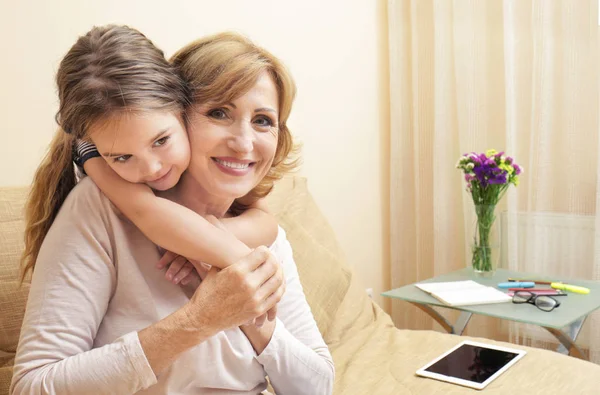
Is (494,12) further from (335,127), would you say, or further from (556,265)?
(556,265)

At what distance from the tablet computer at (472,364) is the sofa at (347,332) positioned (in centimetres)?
2

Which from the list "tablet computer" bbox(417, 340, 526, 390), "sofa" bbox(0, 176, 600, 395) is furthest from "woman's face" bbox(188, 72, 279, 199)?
"tablet computer" bbox(417, 340, 526, 390)

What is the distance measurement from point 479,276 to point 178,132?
180 centimetres

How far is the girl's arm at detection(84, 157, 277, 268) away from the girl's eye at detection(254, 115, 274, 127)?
22cm

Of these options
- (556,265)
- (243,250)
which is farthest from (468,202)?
(243,250)

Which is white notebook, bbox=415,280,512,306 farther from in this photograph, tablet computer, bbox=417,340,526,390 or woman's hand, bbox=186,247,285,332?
woman's hand, bbox=186,247,285,332

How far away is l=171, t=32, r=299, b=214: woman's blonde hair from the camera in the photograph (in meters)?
1.15

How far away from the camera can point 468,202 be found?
3.00m

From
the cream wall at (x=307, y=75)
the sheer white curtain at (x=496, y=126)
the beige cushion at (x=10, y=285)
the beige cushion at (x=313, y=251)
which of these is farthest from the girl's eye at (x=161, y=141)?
the sheer white curtain at (x=496, y=126)

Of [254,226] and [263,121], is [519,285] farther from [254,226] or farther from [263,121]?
[263,121]

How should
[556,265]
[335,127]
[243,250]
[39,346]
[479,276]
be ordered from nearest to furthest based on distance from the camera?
[39,346], [243,250], [479,276], [556,265], [335,127]

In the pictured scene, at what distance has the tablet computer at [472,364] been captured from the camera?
1737 mm

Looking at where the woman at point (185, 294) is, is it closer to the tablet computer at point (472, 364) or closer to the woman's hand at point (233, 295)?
the woman's hand at point (233, 295)

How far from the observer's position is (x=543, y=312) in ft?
7.04
